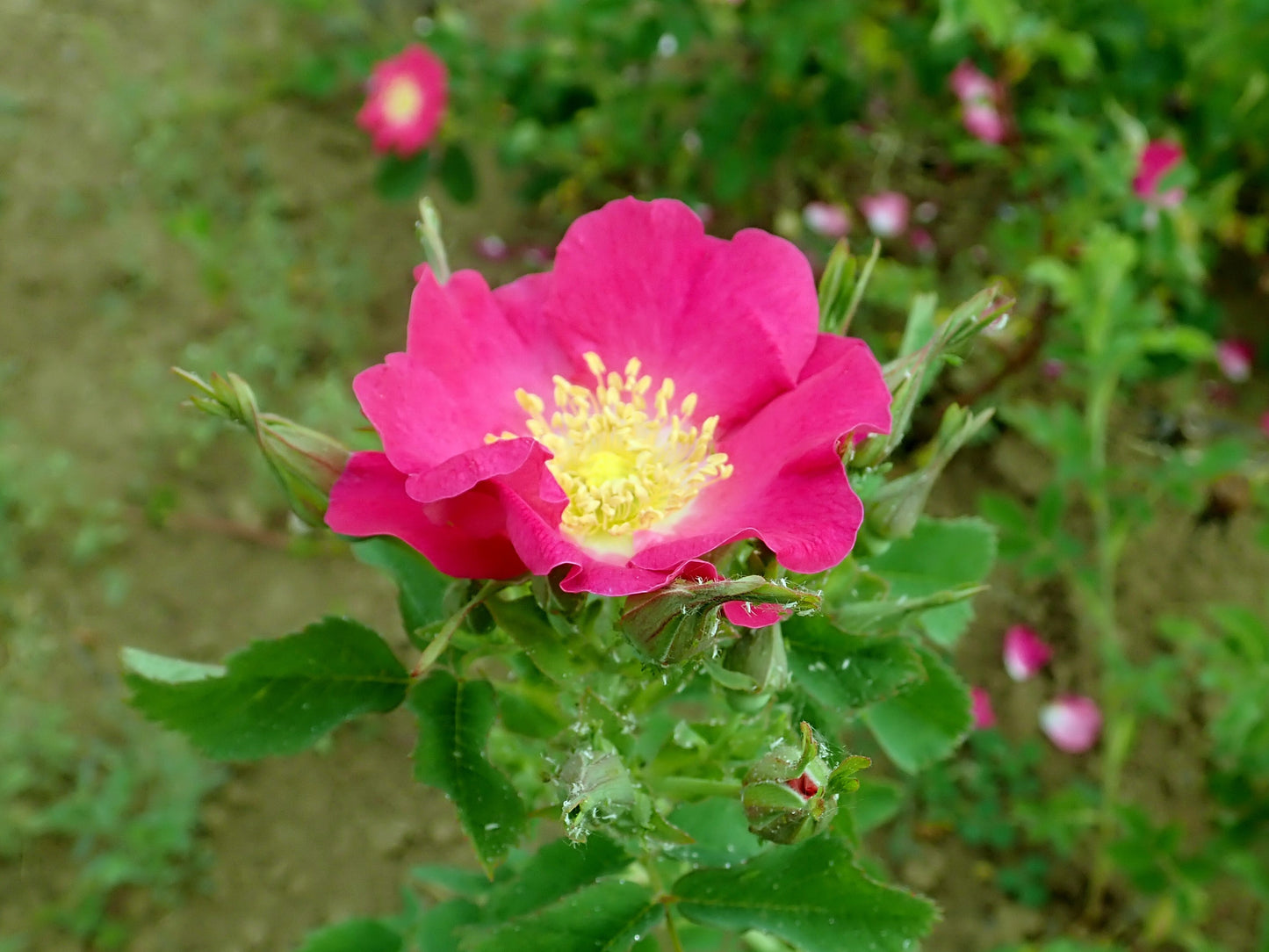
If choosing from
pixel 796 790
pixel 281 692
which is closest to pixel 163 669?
pixel 281 692

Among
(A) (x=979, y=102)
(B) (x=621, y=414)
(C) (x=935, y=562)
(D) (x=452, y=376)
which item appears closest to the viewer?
(D) (x=452, y=376)

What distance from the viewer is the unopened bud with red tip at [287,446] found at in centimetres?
78

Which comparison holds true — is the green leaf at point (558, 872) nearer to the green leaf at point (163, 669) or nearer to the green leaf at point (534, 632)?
the green leaf at point (534, 632)

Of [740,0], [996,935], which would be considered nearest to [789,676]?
[996,935]

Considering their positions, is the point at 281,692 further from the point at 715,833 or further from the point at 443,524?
the point at 715,833

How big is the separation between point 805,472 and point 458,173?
255 centimetres

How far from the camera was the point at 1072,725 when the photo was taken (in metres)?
2.55

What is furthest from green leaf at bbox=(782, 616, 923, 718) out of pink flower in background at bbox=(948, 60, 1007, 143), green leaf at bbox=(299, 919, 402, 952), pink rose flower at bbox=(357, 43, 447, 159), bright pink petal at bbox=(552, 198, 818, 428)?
pink rose flower at bbox=(357, 43, 447, 159)

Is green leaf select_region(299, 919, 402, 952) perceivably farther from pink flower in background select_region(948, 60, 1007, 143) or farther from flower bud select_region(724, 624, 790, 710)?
pink flower in background select_region(948, 60, 1007, 143)

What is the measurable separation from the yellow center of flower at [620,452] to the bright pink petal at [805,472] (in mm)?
64

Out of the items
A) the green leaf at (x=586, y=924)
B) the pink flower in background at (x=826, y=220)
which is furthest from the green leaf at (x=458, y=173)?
the green leaf at (x=586, y=924)

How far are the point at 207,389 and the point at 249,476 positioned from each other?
7.90 ft

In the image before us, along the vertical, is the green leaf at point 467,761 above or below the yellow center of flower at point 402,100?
above

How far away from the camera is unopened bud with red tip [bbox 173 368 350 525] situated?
0.78 metres
